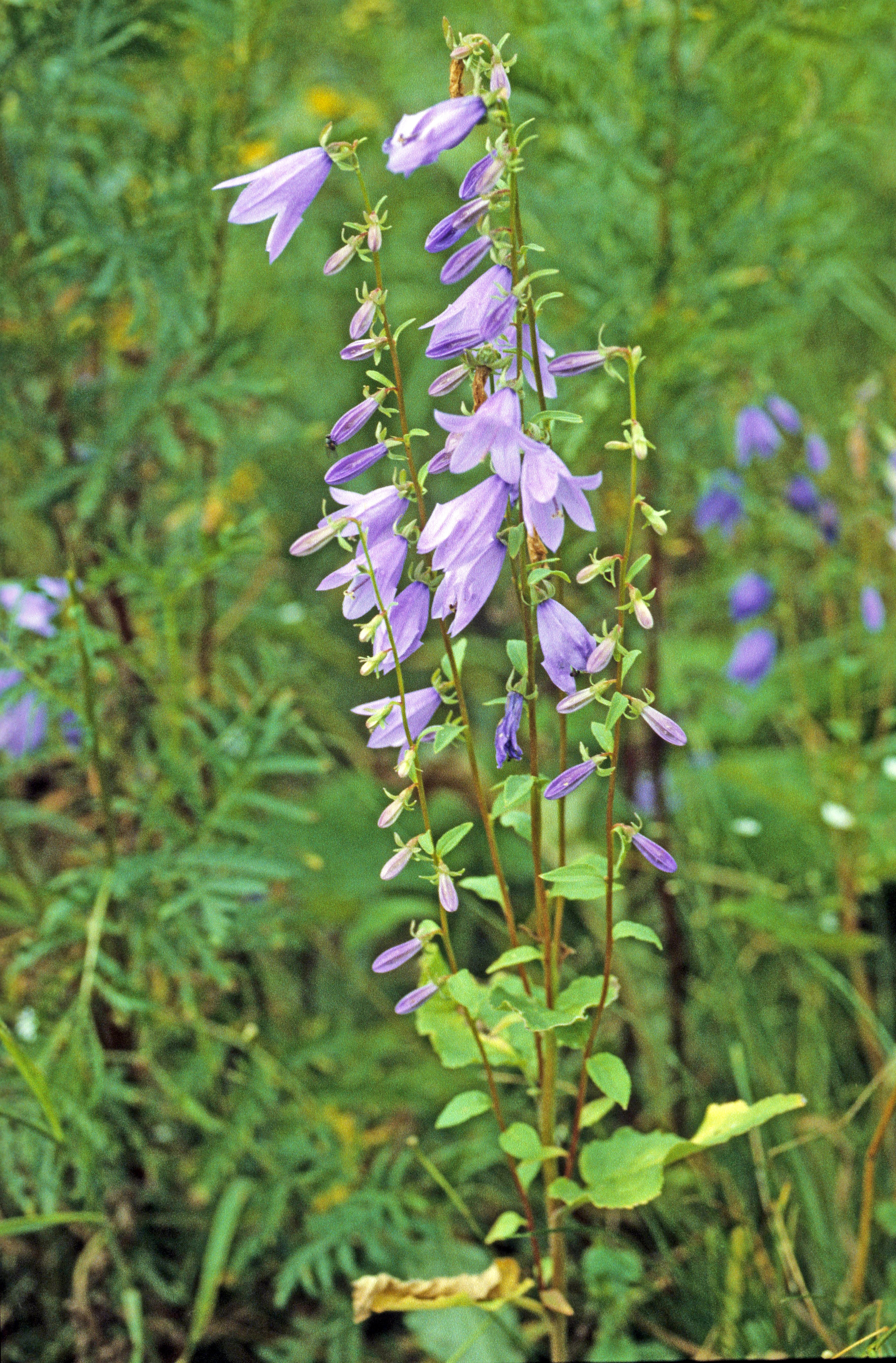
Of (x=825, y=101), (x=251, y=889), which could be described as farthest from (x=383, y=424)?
(x=825, y=101)

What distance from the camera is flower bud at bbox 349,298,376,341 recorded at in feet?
2.45

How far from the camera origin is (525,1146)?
92cm

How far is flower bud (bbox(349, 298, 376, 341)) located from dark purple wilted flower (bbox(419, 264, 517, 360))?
4cm

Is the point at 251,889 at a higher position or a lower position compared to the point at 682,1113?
higher

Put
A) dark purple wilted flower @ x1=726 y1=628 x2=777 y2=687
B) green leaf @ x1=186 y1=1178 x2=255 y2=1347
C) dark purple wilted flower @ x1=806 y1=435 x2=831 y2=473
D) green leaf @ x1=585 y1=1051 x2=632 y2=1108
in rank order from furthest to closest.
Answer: dark purple wilted flower @ x1=726 y1=628 x2=777 y2=687, dark purple wilted flower @ x1=806 y1=435 x2=831 y2=473, green leaf @ x1=186 y1=1178 x2=255 y2=1347, green leaf @ x1=585 y1=1051 x2=632 y2=1108

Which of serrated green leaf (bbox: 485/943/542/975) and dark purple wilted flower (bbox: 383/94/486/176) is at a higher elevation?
dark purple wilted flower (bbox: 383/94/486/176)

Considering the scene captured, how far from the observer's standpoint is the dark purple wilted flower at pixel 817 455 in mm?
1692

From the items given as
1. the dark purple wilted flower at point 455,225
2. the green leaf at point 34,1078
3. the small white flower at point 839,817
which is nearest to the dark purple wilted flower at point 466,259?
the dark purple wilted flower at point 455,225

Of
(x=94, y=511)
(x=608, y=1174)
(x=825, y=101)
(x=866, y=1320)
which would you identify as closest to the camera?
(x=608, y=1174)

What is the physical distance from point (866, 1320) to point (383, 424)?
105 centimetres

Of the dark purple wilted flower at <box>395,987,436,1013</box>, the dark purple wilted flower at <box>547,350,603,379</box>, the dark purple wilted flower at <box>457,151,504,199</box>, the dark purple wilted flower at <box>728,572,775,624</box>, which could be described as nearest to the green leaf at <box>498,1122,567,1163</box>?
the dark purple wilted flower at <box>395,987,436,1013</box>

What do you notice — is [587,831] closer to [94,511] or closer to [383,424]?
[94,511]

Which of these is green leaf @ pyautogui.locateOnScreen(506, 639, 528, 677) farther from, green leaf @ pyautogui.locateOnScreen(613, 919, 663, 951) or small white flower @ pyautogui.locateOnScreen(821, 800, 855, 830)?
small white flower @ pyautogui.locateOnScreen(821, 800, 855, 830)

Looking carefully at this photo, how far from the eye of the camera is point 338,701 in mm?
2527
